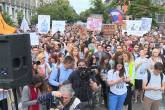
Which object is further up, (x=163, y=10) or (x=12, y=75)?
(x=163, y=10)

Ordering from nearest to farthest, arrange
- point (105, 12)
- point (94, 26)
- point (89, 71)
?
point (89, 71) < point (94, 26) < point (105, 12)

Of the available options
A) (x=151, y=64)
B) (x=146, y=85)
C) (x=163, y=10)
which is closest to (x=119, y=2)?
(x=163, y=10)

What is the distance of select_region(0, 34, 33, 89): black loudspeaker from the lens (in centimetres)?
263

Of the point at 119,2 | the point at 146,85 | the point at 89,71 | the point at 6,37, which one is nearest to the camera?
the point at 6,37

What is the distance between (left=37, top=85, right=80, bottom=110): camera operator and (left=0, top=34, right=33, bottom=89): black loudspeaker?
1.25 ft

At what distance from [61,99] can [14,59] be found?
0.83 meters

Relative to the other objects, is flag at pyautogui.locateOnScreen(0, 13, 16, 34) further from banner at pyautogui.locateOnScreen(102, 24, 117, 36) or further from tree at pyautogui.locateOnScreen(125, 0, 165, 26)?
tree at pyautogui.locateOnScreen(125, 0, 165, 26)

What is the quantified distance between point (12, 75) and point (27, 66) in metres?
0.28

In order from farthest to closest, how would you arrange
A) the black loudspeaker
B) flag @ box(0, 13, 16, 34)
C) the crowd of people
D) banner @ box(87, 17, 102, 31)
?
banner @ box(87, 17, 102, 31) → flag @ box(0, 13, 16, 34) → the crowd of people → the black loudspeaker

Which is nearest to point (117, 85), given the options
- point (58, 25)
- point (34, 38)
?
point (34, 38)

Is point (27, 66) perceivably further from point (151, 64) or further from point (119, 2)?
point (119, 2)

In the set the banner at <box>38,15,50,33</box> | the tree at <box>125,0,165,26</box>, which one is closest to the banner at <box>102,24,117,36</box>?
the banner at <box>38,15,50,33</box>

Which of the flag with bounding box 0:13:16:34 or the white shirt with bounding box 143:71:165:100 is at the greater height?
the flag with bounding box 0:13:16:34

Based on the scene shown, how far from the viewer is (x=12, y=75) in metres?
2.67
